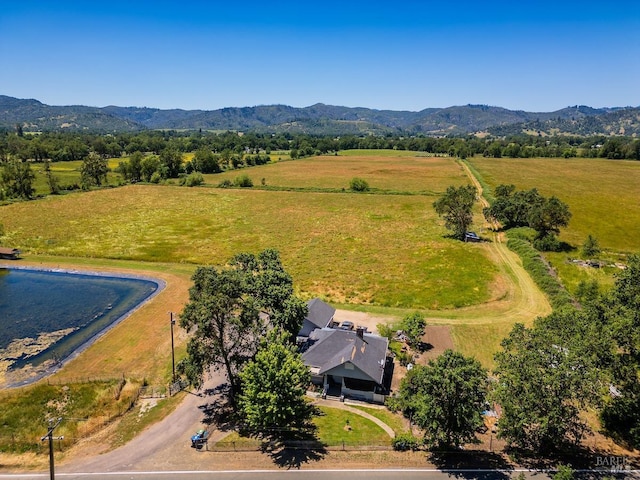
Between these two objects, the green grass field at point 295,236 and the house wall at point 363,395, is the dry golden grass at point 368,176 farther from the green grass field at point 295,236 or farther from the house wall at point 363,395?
the house wall at point 363,395

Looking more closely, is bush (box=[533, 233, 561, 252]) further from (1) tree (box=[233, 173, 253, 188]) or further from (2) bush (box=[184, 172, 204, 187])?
(2) bush (box=[184, 172, 204, 187])

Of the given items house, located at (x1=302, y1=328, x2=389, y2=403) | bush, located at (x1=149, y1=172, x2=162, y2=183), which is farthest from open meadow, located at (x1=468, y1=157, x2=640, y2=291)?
bush, located at (x1=149, y1=172, x2=162, y2=183)

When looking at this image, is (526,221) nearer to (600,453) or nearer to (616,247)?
(616,247)

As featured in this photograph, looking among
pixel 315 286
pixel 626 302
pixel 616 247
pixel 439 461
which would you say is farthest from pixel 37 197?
pixel 616 247

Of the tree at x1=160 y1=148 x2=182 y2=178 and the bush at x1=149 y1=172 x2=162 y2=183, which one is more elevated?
the tree at x1=160 y1=148 x2=182 y2=178

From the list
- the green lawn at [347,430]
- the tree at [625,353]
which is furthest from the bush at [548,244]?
the green lawn at [347,430]

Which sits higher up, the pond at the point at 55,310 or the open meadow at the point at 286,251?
the open meadow at the point at 286,251

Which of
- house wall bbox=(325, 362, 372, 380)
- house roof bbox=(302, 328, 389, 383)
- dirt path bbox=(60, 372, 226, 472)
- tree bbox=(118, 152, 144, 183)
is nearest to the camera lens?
dirt path bbox=(60, 372, 226, 472)
